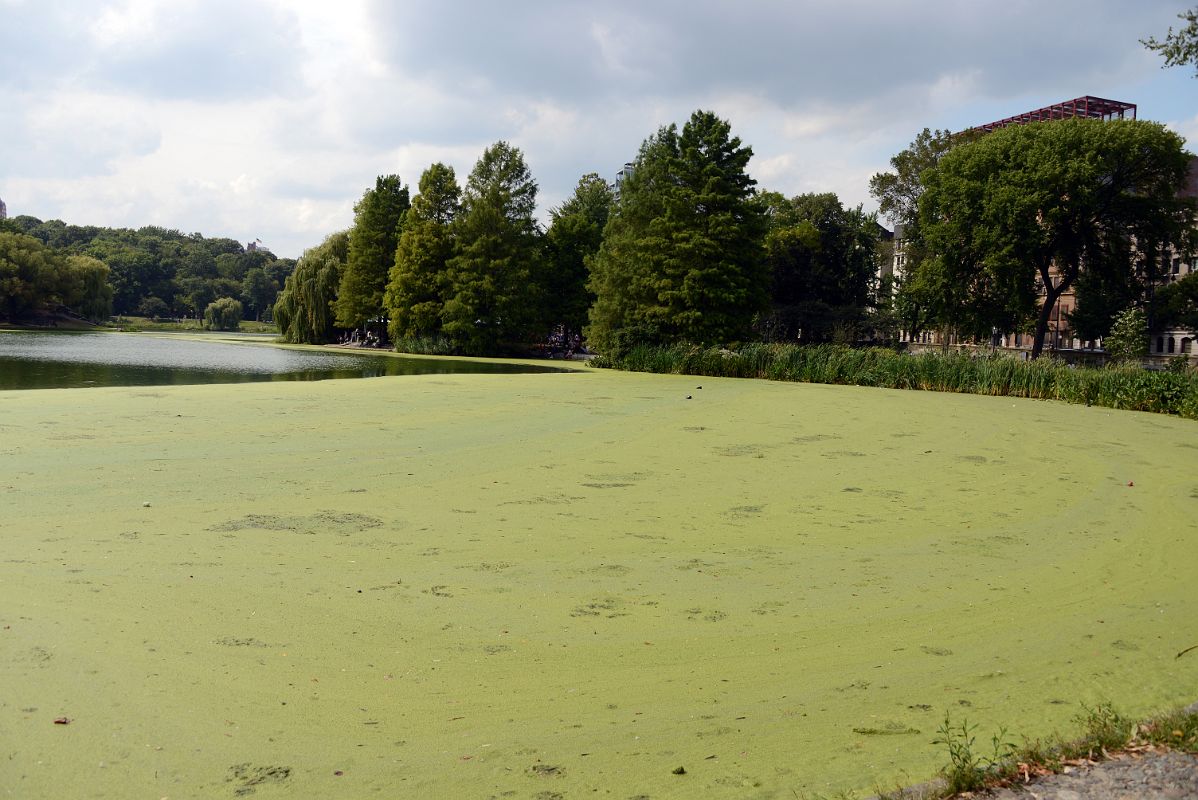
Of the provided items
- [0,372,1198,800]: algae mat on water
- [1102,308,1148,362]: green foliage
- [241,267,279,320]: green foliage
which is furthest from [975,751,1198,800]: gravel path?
[241,267,279,320]: green foliage

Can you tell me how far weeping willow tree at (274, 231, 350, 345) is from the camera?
44812mm

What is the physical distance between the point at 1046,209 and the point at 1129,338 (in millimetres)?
5339

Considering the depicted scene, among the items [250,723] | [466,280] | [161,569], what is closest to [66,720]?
[250,723]

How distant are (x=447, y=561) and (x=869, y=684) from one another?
2467 mm

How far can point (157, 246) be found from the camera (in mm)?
112500

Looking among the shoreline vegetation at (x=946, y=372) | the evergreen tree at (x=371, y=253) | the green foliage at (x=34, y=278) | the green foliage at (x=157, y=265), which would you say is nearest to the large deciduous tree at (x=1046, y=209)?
the shoreline vegetation at (x=946, y=372)

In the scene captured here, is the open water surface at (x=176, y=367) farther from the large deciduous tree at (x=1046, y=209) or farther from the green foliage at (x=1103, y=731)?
the green foliage at (x=1103, y=731)

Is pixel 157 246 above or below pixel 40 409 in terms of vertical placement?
above

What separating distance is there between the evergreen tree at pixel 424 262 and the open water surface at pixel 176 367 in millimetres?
4440

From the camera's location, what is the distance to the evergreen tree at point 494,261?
38.5m

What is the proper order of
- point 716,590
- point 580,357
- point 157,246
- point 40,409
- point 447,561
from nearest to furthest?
1. point 716,590
2. point 447,561
3. point 40,409
4. point 580,357
5. point 157,246

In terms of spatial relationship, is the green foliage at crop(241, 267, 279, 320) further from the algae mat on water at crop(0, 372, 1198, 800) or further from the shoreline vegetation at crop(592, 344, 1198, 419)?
the algae mat on water at crop(0, 372, 1198, 800)

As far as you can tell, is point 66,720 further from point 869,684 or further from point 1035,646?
point 1035,646

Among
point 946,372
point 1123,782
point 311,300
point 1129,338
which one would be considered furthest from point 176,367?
point 1129,338
